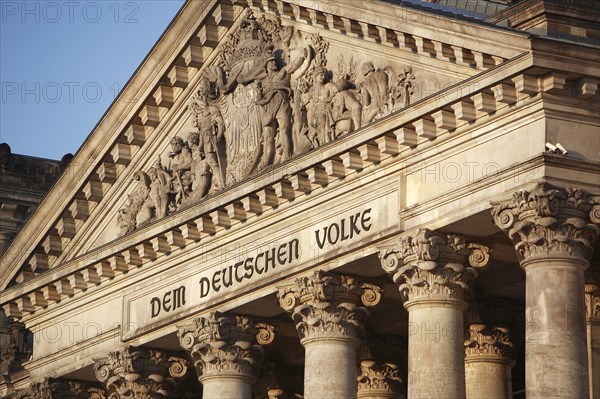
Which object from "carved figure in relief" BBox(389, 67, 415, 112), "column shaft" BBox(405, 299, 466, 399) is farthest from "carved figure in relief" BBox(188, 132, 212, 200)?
"column shaft" BBox(405, 299, 466, 399)

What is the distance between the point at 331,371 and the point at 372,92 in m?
6.15

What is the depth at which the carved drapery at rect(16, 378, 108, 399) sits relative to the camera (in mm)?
57125

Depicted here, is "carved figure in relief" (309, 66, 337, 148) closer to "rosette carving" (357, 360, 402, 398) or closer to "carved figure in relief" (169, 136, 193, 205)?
"carved figure in relief" (169, 136, 193, 205)

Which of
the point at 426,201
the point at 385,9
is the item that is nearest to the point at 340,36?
the point at 385,9

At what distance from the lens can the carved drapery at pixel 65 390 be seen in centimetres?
5712

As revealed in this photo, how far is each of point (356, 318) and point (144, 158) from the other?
9843 millimetres

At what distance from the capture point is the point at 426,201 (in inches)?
1736

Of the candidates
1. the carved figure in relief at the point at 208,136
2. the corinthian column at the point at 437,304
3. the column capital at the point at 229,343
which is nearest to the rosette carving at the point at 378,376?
the column capital at the point at 229,343

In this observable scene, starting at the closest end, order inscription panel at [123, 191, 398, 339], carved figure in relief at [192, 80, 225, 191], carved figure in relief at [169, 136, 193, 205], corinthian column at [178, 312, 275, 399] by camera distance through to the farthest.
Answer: inscription panel at [123, 191, 398, 339] < corinthian column at [178, 312, 275, 399] < carved figure in relief at [192, 80, 225, 191] < carved figure in relief at [169, 136, 193, 205]

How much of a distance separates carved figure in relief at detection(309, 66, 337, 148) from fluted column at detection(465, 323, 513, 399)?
551 centimetres

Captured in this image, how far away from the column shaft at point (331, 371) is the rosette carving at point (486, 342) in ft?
9.86

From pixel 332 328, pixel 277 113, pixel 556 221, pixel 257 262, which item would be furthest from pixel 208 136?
pixel 556 221

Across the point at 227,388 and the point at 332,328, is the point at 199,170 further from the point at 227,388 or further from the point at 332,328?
the point at 332,328

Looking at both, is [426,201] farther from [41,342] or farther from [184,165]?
[41,342]
